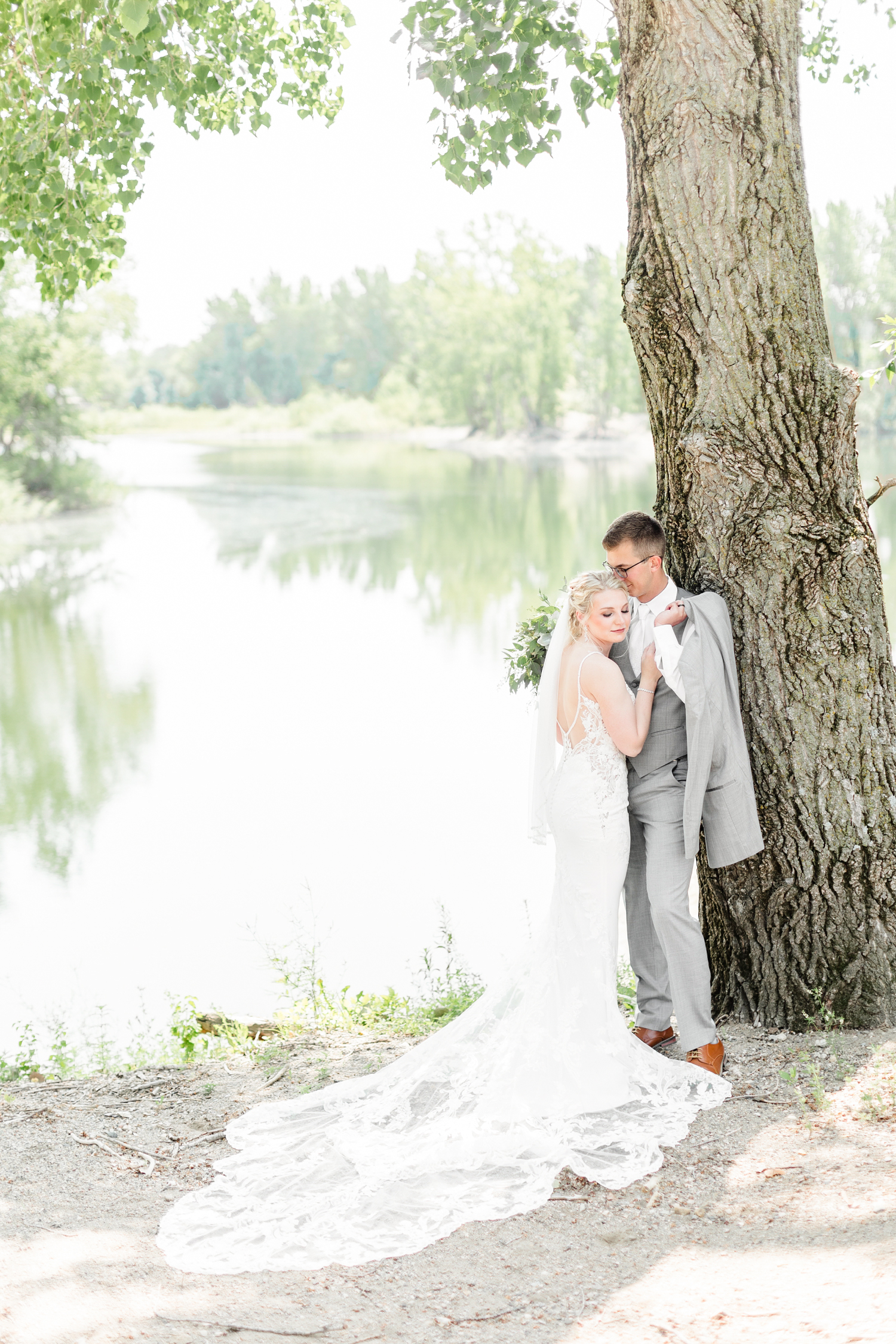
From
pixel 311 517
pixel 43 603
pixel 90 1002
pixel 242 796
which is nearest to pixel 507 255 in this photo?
pixel 311 517

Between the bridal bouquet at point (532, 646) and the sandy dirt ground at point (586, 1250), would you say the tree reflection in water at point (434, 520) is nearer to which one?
the bridal bouquet at point (532, 646)

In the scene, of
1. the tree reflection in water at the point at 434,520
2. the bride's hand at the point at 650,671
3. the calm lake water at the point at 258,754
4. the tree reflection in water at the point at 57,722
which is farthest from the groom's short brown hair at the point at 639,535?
the tree reflection in water at the point at 434,520

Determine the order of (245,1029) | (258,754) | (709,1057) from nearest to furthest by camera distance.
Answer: (709,1057)
(245,1029)
(258,754)

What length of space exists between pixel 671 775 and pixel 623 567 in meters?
0.76

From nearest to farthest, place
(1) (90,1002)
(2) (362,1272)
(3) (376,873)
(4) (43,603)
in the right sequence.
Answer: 1. (2) (362,1272)
2. (1) (90,1002)
3. (3) (376,873)
4. (4) (43,603)

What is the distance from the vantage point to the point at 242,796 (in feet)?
39.7

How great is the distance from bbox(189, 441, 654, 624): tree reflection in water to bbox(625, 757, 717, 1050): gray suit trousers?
46.8 feet

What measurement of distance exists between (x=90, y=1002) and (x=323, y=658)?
445 inches

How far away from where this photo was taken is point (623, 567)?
4031 mm

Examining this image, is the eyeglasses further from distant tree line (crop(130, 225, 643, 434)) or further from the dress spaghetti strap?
distant tree line (crop(130, 225, 643, 434))

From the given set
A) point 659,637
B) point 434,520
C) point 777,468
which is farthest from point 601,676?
point 434,520

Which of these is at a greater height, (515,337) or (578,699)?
(515,337)

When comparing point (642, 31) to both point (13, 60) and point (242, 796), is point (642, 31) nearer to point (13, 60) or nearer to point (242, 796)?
point (13, 60)

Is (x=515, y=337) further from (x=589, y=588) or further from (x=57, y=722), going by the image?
(x=589, y=588)
